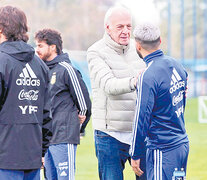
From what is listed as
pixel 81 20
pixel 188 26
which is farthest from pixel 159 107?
pixel 81 20

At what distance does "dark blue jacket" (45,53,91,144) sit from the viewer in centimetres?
679

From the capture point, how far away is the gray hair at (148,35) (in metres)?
5.24

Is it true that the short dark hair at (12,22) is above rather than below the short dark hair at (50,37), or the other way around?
above

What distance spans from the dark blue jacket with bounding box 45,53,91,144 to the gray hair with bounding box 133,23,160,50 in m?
1.71

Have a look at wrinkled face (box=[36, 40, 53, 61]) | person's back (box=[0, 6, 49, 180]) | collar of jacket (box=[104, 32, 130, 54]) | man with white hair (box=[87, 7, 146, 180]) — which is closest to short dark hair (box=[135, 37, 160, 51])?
man with white hair (box=[87, 7, 146, 180])

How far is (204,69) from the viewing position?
41.9m

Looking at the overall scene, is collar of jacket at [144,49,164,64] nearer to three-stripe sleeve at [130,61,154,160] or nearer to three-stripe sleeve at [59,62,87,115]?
three-stripe sleeve at [130,61,154,160]

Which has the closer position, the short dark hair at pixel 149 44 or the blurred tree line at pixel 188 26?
the short dark hair at pixel 149 44

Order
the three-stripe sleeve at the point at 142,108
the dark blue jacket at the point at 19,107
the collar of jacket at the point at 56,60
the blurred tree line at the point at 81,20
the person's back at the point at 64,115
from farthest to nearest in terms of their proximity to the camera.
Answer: the blurred tree line at the point at 81,20
the collar of jacket at the point at 56,60
the person's back at the point at 64,115
the three-stripe sleeve at the point at 142,108
the dark blue jacket at the point at 19,107

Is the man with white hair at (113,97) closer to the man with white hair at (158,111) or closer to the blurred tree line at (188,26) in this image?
the man with white hair at (158,111)

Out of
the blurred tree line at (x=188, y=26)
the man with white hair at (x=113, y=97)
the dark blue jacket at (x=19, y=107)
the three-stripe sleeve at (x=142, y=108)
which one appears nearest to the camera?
the dark blue jacket at (x=19, y=107)

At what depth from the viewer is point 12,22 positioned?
189 inches

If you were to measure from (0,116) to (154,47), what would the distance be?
4.94ft

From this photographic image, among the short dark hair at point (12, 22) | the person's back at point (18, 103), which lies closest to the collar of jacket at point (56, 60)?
the person's back at point (18, 103)
